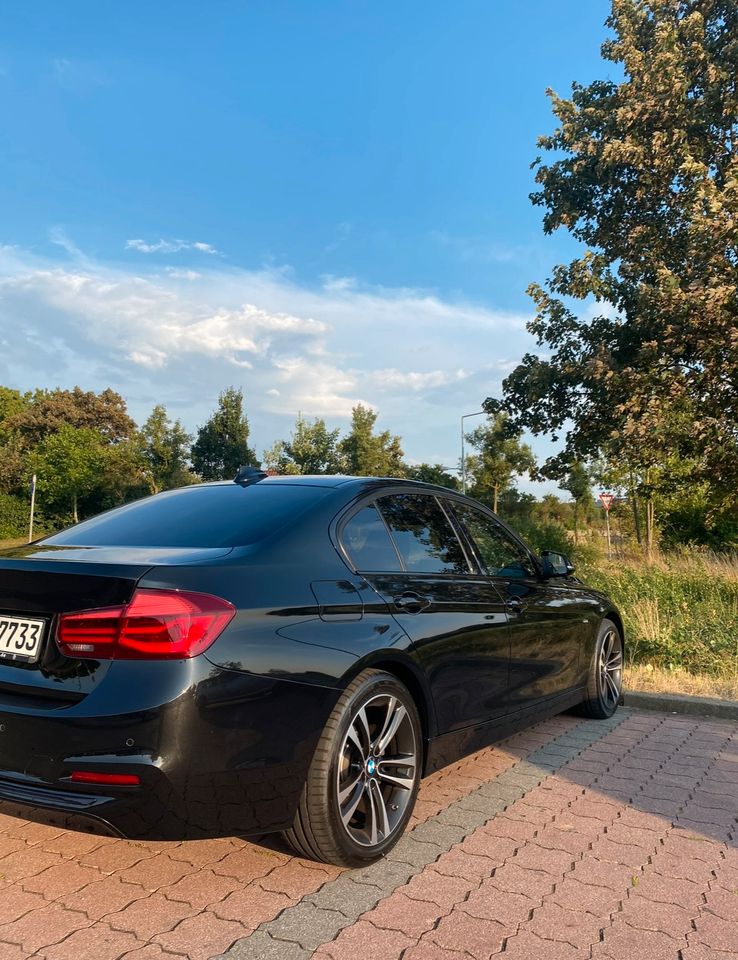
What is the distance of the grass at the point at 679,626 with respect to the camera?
6734mm

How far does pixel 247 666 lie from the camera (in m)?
2.58

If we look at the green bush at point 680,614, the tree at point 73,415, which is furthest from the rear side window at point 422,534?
the tree at point 73,415

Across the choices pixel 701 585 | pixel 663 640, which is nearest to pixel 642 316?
pixel 701 585

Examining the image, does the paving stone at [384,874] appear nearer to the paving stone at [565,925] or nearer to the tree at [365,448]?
the paving stone at [565,925]

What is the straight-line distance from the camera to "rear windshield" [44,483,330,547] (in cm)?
307

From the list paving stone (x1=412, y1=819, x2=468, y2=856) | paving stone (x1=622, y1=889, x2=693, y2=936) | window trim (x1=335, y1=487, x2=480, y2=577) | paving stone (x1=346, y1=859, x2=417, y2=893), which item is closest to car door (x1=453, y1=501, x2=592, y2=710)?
window trim (x1=335, y1=487, x2=480, y2=577)

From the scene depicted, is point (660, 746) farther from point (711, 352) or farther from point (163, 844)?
point (711, 352)

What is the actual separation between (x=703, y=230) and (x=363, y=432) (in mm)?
26814

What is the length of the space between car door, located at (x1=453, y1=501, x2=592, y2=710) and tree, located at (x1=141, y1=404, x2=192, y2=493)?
3327 cm

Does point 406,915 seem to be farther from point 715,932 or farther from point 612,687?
point 612,687

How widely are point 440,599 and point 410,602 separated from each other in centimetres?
27

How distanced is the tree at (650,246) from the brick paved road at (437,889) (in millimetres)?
11633

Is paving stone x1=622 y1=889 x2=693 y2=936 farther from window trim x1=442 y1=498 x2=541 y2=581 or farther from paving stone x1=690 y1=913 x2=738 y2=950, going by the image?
window trim x1=442 y1=498 x2=541 y2=581

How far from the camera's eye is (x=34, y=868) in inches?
115
